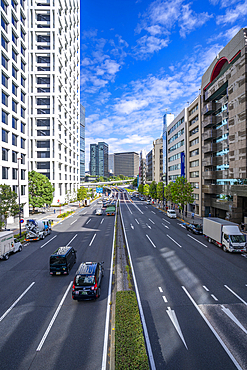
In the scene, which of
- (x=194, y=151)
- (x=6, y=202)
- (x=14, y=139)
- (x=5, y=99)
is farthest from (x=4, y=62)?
(x=194, y=151)

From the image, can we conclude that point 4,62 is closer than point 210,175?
Yes

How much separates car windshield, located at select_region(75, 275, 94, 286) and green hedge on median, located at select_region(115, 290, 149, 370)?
2178 millimetres

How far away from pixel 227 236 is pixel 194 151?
33127mm

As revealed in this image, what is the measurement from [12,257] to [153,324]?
17818mm

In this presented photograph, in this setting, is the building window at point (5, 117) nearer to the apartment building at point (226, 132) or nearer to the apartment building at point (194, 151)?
the apartment building at point (226, 132)

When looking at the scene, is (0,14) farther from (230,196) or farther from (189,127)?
(230,196)

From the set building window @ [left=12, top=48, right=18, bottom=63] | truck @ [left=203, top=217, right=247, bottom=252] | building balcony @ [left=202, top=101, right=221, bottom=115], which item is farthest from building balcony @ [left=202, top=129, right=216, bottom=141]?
building window @ [left=12, top=48, right=18, bottom=63]

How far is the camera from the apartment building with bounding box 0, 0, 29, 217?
124ft

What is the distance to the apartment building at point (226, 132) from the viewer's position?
3241 centimetres

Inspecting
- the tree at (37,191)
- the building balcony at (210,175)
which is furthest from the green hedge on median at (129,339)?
the tree at (37,191)

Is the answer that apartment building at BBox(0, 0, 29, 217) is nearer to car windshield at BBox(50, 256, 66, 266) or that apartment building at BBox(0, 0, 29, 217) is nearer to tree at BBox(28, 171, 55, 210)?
tree at BBox(28, 171, 55, 210)

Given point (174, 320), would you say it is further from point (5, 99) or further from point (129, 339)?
point (5, 99)

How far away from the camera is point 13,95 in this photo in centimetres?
4066

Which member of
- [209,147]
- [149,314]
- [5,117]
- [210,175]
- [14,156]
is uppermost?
[5,117]
